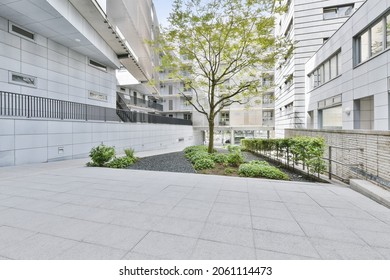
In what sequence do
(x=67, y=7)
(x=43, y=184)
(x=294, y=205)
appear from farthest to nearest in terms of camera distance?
(x=67, y=7), (x=43, y=184), (x=294, y=205)

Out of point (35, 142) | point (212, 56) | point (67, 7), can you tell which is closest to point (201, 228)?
point (35, 142)

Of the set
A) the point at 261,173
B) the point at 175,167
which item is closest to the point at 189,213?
the point at 261,173

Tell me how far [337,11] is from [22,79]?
960 inches

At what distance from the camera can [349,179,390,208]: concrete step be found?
4195mm

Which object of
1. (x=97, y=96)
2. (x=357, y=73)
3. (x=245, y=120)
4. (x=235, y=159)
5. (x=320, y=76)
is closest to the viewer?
(x=235, y=159)

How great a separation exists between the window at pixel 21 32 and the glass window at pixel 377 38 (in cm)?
1822

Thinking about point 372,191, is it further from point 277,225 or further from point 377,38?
point 377,38

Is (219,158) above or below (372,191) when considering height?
above

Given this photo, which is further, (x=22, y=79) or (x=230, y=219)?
→ (x=22, y=79)

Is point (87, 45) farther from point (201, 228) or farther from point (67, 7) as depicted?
point (201, 228)

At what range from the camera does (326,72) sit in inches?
558

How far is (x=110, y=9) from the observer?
13391mm

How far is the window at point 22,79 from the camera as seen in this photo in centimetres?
960

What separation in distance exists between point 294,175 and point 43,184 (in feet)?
28.7
